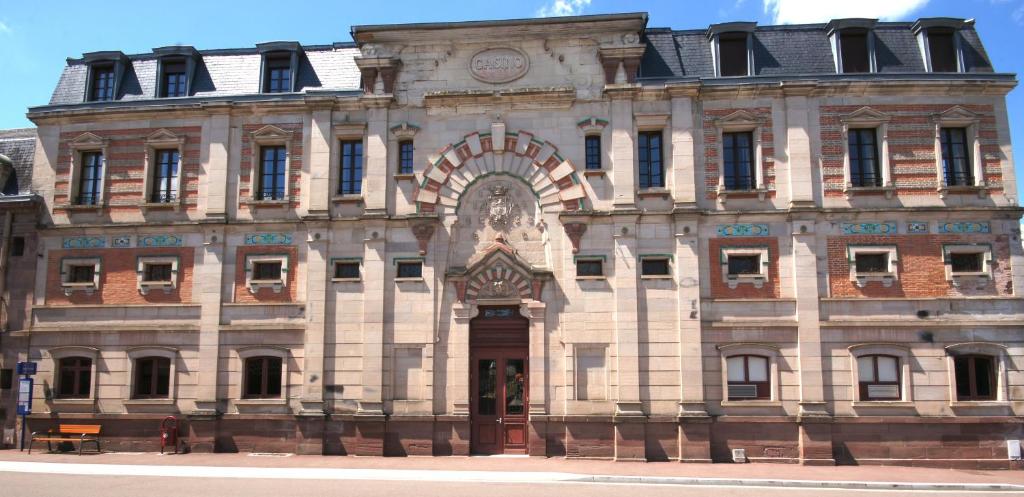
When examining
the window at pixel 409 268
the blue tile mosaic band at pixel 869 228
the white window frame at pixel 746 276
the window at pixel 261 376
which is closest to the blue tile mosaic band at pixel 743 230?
the white window frame at pixel 746 276

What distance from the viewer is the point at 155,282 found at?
2275 cm

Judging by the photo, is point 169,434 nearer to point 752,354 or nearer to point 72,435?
point 72,435

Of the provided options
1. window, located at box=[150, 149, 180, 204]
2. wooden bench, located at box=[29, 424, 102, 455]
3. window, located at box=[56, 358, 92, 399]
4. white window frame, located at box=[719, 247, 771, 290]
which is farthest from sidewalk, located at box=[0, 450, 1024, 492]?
window, located at box=[150, 149, 180, 204]

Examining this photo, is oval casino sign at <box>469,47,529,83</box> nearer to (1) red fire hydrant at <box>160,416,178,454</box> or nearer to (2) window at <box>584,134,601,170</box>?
(2) window at <box>584,134,601,170</box>

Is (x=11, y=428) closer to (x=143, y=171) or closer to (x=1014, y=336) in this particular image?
(x=143, y=171)

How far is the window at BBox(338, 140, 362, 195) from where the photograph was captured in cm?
2291

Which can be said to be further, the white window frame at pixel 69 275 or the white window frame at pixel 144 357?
the white window frame at pixel 69 275

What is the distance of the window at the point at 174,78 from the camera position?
24.3 metres

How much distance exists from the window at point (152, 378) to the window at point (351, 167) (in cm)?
764

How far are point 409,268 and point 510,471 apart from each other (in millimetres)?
6952

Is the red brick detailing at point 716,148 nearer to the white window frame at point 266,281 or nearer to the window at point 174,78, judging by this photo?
the white window frame at point 266,281

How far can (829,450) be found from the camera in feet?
66.4

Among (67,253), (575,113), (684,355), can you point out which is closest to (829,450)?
(684,355)

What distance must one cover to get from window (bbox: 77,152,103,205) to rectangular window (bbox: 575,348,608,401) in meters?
16.4
